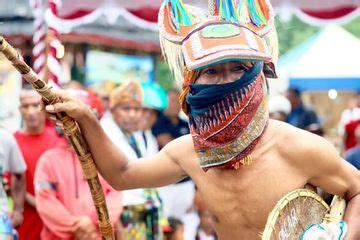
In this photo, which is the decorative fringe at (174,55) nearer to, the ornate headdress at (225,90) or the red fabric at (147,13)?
the ornate headdress at (225,90)

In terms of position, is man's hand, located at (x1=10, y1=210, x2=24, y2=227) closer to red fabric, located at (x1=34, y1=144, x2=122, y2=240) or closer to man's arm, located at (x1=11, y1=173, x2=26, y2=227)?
man's arm, located at (x1=11, y1=173, x2=26, y2=227)

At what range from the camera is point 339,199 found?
497cm

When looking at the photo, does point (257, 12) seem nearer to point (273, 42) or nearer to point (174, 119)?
point (273, 42)

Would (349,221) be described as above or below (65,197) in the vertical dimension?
above

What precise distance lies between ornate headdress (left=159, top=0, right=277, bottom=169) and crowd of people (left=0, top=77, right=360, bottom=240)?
194 cm

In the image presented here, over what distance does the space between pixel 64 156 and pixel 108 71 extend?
11.4m

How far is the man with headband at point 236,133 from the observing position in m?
4.66

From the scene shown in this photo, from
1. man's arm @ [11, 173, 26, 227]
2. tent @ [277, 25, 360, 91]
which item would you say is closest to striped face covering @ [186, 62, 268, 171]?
man's arm @ [11, 173, 26, 227]

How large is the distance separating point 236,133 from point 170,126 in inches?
274

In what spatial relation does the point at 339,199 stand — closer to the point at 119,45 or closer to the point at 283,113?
the point at 283,113

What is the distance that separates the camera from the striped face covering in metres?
4.66

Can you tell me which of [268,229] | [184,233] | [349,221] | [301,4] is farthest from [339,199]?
[301,4]

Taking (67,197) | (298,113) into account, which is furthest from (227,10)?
(298,113)

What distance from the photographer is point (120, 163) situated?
5.15 m
